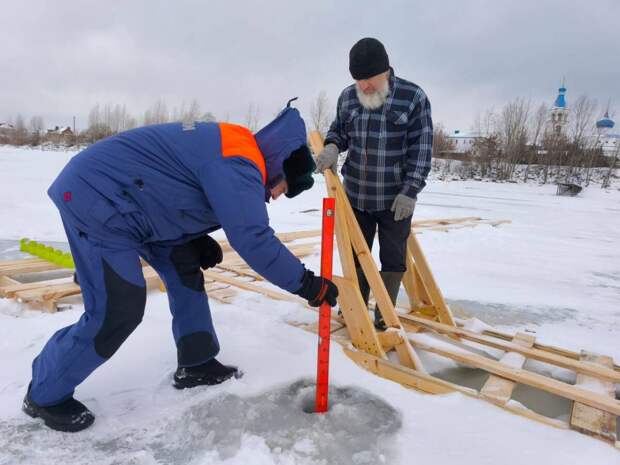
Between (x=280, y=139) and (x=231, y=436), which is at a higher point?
(x=280, y=139)

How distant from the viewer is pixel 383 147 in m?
2.63

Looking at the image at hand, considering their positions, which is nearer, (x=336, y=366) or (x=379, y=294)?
(x=336, y=366)

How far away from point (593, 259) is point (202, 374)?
587cm

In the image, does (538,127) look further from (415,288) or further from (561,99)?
(415,288)

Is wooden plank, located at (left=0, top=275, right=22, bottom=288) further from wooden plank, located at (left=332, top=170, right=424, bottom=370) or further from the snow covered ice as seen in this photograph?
wooden plank, located at (left=332, top=170, right=424, bottom=370)

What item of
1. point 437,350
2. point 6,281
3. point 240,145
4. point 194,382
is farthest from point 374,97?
point 6,281

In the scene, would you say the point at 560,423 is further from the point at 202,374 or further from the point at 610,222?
the point at 610,222

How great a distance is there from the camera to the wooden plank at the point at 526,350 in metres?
2.31

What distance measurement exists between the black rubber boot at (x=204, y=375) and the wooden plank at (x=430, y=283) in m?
1.46

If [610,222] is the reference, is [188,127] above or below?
above

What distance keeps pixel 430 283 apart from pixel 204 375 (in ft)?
5.39

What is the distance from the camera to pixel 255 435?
174cm

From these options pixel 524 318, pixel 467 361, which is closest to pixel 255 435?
pixel 467 361

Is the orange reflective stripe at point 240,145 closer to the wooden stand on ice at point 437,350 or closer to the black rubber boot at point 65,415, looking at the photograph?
the wooden stand on ice at point 437,350
